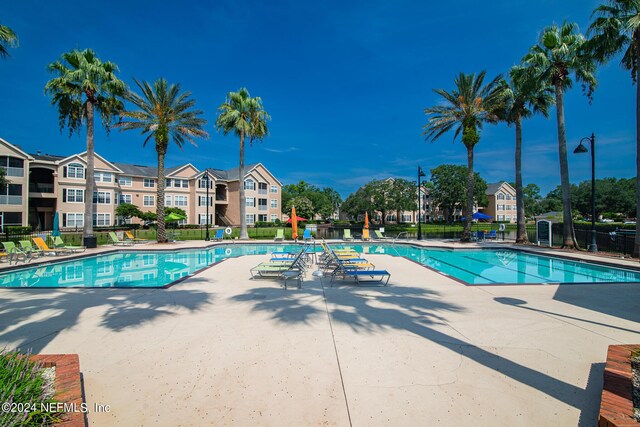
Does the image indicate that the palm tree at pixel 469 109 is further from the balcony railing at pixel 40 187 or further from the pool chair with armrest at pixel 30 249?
the balcony railing at pixel 40 187

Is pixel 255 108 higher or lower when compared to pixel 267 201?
higher

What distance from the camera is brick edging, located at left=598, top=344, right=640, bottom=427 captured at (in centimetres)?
275

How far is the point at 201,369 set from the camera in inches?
172

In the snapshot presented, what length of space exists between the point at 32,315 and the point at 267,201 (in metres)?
47.4

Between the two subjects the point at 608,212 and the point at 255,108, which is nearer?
the point at 255,108

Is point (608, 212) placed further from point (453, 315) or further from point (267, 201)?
point (453, 315)

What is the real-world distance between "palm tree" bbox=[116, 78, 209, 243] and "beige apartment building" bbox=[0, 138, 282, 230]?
13.5 feet

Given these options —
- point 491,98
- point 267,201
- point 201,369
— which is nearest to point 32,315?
point 201,369

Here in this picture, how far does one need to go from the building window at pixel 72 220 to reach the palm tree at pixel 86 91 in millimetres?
20386

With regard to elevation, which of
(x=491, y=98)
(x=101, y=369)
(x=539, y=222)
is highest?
(x=491, y=98)

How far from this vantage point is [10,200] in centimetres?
3119

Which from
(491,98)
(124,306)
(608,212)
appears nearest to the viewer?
(124,306)

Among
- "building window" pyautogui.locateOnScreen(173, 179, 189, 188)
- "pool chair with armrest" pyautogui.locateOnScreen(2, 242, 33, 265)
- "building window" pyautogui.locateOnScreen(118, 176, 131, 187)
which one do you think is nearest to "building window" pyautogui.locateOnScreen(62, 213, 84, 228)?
"building window" pyautogui.locateOnScreen(118, 176, 131, 187)

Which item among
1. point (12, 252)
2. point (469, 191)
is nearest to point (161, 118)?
point (12, 252)
